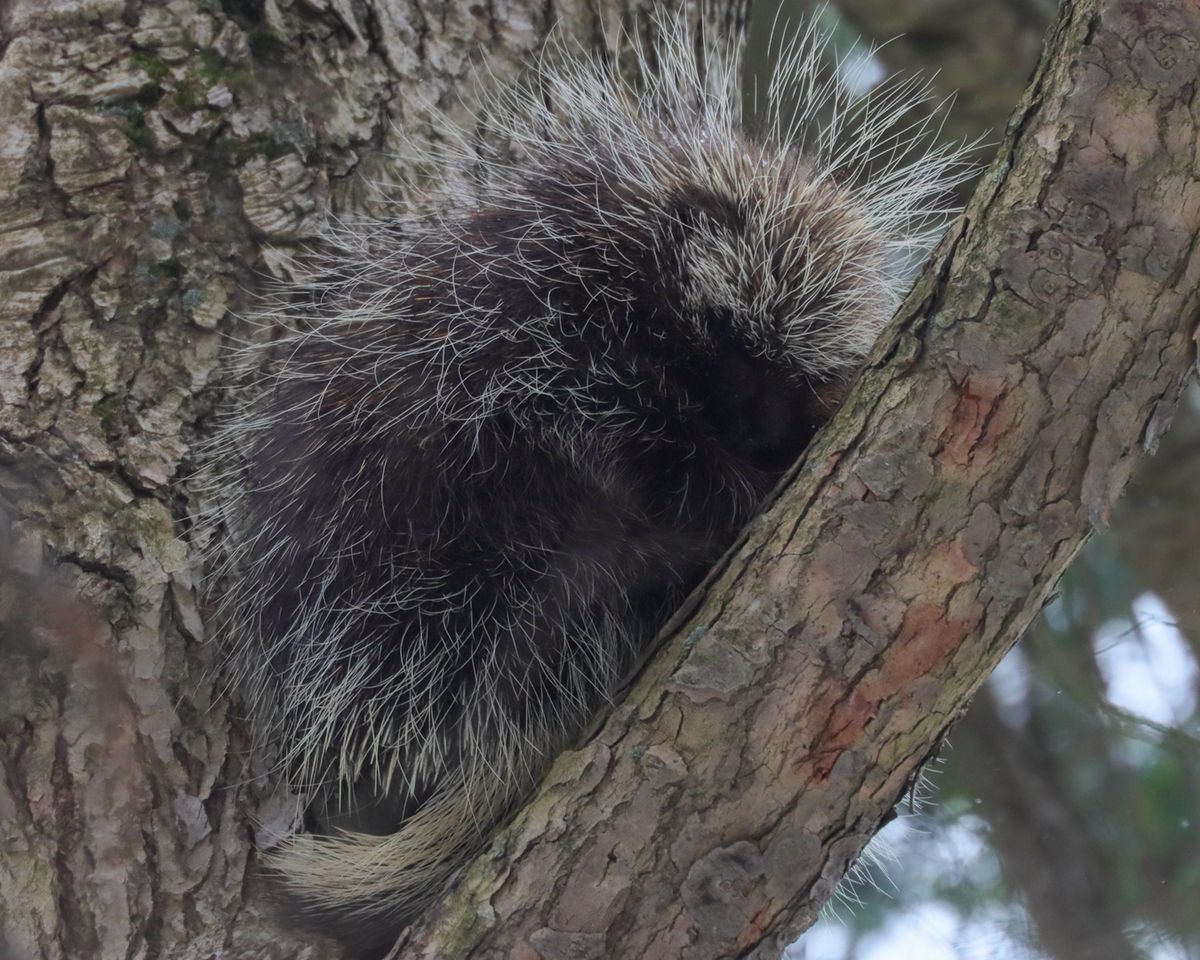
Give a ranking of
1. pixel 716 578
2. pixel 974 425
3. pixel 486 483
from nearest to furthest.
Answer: pixel 974 425 < pixel 716 578 < pixel 486 483

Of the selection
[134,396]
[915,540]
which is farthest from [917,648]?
[134,396]

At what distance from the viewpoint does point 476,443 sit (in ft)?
5.19

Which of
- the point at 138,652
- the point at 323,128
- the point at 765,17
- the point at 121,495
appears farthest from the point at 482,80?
the point at 765,17

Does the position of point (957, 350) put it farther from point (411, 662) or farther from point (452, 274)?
point (411, 662)

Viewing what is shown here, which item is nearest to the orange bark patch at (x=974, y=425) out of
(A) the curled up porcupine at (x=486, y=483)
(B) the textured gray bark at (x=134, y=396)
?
(A) the curled up porcupine at (x=486, y=483)

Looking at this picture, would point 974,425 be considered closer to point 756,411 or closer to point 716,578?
point 716,578

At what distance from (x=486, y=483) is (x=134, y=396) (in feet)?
1.65

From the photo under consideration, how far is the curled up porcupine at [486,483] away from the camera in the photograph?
1.62 metres

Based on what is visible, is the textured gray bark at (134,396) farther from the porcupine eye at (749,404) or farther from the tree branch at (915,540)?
the porcupine eye at (749,404)

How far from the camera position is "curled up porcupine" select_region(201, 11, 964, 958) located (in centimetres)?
162

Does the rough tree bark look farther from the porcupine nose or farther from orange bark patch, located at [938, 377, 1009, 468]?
the porcupine nose

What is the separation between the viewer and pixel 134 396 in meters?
1.62

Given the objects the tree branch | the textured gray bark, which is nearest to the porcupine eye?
the tree branch

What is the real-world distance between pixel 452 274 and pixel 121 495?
0.54 metres
